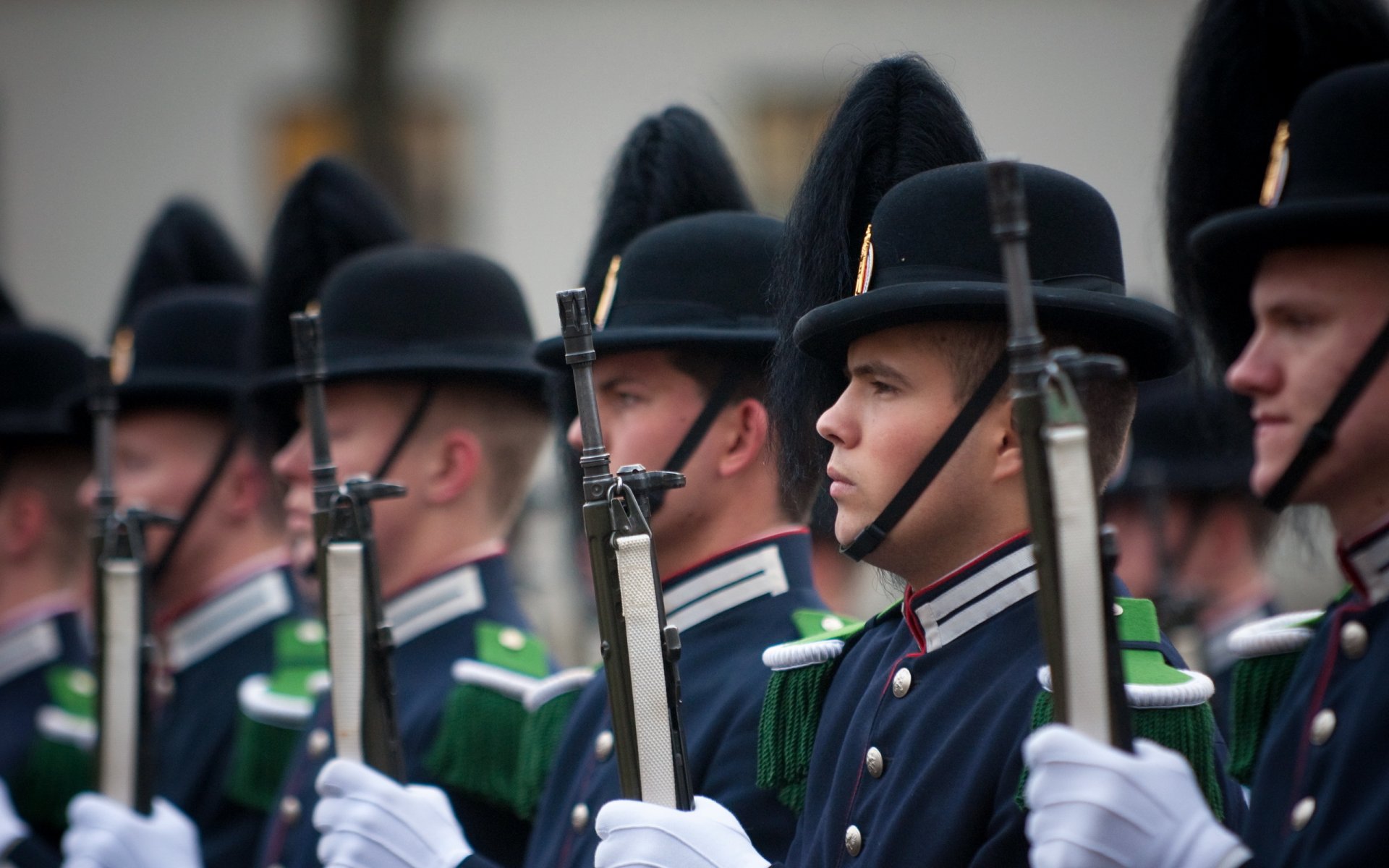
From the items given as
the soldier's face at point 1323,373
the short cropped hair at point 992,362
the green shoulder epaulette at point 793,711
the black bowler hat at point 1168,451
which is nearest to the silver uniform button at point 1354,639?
the soldier's face at point 1323,373

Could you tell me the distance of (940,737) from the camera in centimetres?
276

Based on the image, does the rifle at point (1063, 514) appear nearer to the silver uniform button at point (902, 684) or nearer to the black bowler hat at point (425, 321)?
the silver uniform button at point (902, 684)

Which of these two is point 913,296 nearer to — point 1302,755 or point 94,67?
point 1302,755

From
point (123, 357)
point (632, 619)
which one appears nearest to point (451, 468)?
point (632, 619)

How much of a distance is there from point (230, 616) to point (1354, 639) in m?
3.93

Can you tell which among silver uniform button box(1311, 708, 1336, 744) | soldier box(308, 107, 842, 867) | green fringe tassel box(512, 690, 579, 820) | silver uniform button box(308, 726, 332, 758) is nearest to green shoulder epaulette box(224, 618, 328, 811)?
silver uniform button box(308, 726, 332, 758)

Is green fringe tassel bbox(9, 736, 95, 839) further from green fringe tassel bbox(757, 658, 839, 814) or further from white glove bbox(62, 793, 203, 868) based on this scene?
green fringe tassel bbox(757, 658, 839, 814)

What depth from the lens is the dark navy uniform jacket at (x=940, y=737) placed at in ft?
8.68

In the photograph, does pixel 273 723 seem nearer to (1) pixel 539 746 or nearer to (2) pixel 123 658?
(2) pixel 123 658

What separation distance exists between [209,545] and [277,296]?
0.92 meters

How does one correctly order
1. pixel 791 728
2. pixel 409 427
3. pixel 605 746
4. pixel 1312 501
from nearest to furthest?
1. pixel 1312 501
2. pixel 791 728
3. pixel 605 746
4. pixel 409 427

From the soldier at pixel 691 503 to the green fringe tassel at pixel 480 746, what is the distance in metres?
0.29

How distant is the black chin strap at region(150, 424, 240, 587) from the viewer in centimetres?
568

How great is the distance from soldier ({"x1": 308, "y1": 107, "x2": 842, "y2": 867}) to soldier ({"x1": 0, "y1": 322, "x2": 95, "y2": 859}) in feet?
7.67
